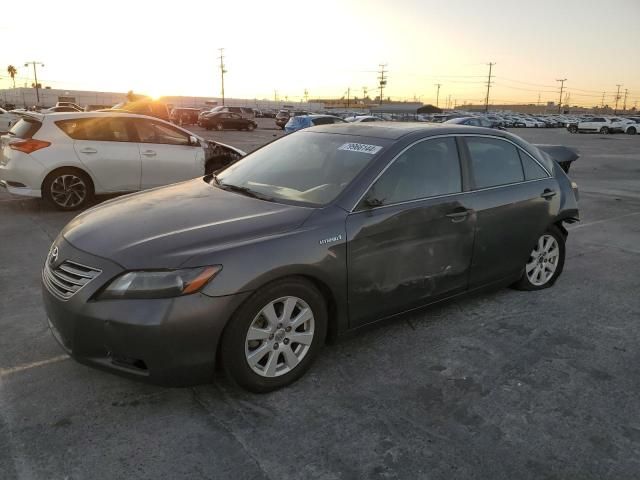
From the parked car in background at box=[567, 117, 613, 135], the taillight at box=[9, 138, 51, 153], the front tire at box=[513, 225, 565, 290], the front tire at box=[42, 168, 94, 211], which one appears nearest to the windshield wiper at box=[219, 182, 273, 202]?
the front tire at box=[513, 225, 565, 290]

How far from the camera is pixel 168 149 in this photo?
848 centimetres

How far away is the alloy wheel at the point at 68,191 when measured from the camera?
7766 mm

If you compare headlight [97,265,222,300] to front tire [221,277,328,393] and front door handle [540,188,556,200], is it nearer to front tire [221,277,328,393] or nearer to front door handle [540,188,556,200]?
front tire [221,277,328,393]

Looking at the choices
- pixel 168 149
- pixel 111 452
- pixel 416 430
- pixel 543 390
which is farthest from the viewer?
pixel 168 149

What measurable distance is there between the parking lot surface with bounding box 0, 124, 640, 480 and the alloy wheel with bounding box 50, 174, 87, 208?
4.10 meters

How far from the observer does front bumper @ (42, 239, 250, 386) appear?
8.54ft

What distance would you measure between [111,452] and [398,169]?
240 cm

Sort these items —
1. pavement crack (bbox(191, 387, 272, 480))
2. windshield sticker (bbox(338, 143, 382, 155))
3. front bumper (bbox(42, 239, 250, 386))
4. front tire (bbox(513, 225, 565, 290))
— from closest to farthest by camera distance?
pavement crack (bbox(191, 387, 272, 480)) < front bumper (bbox(42, 239, 250, 386)) < windshield sticker (bbox(338, 143, 382, 155)) < front tire (bbox(513, 225, 565, 290))

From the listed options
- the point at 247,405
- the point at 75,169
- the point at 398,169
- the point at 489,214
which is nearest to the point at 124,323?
the point at 247,405

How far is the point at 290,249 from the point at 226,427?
39.4 inches

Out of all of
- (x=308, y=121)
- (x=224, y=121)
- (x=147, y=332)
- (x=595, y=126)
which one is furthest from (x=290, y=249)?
(x=595, y=126)

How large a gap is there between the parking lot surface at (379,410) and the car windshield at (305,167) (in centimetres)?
114

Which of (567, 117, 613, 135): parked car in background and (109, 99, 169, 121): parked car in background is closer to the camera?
(109, 99, 169, 121): parked car in background

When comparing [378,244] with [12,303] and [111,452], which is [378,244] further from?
[12,303]
